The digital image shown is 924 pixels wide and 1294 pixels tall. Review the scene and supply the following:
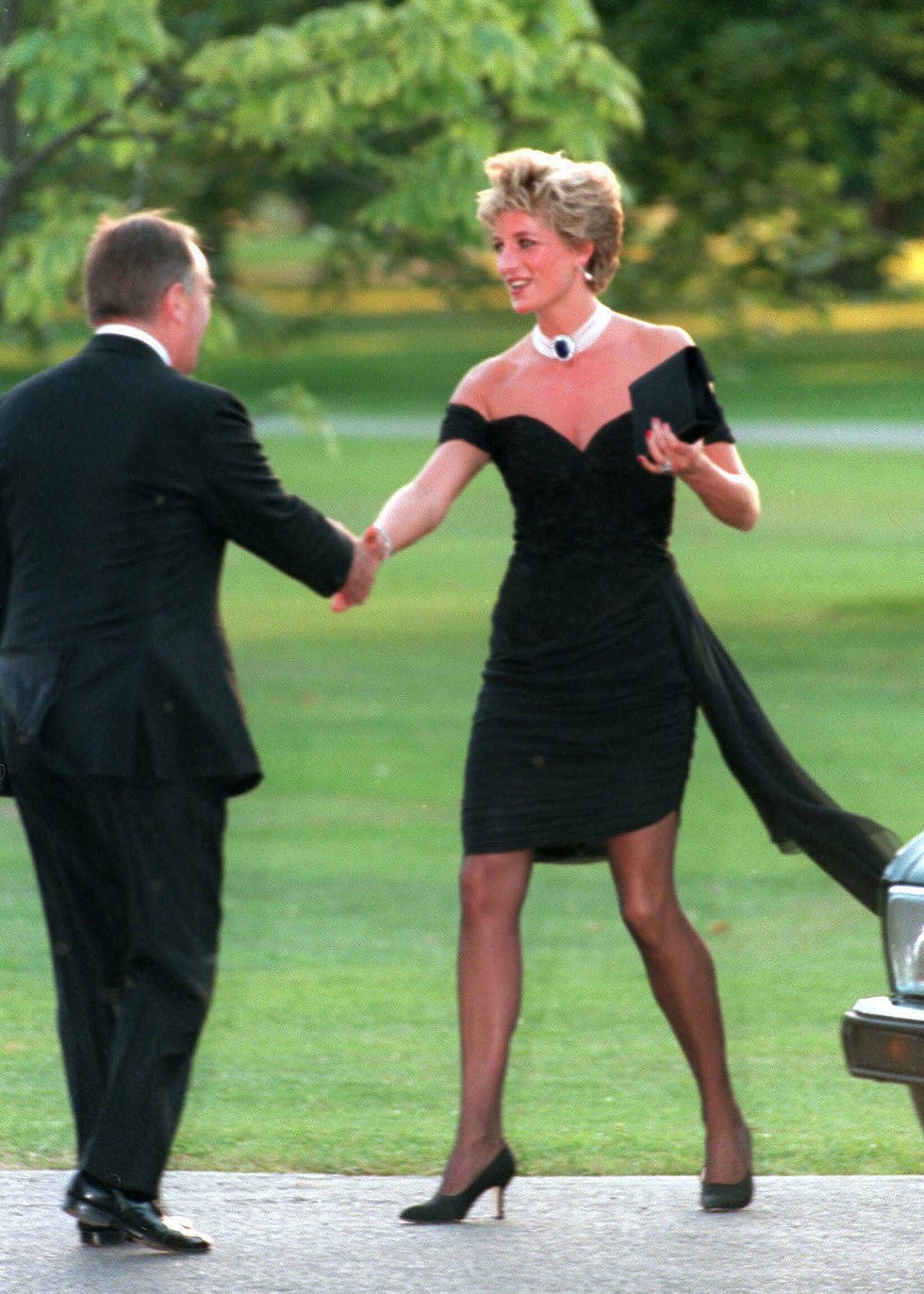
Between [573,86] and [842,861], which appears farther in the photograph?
[573,86]

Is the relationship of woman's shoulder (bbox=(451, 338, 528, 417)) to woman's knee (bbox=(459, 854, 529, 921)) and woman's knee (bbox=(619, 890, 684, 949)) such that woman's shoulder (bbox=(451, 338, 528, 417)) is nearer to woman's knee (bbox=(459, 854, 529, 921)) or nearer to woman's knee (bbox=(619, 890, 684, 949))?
woman's knee (bbox=(459, 854, 529, 921))

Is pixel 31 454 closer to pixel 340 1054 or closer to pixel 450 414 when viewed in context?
pixel 450 414

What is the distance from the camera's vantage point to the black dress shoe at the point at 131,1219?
4891 mm

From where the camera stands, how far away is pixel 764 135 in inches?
782

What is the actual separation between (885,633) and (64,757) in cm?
1388

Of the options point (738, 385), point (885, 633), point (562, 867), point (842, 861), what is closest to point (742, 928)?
point (562, 867)

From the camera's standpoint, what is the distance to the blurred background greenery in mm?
6543

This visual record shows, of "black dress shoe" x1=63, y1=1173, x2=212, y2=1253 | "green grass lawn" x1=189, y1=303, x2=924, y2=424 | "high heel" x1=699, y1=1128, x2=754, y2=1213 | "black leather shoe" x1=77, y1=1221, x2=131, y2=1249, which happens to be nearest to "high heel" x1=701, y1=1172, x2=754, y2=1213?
"high heel" x1=699, y1=1128, x2=754, y2=1213

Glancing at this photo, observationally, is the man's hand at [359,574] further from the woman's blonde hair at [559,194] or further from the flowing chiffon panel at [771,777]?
the woman's blonde hair at [559,194]

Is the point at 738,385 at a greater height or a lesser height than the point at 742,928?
greater

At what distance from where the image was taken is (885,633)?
18375 millimetres

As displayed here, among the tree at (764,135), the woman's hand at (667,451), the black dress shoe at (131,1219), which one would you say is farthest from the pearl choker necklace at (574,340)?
the tree at (764,135)


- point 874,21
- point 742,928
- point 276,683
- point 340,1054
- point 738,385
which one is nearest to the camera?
point 340,1054

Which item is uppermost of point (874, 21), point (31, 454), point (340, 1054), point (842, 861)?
point (874, 21)
